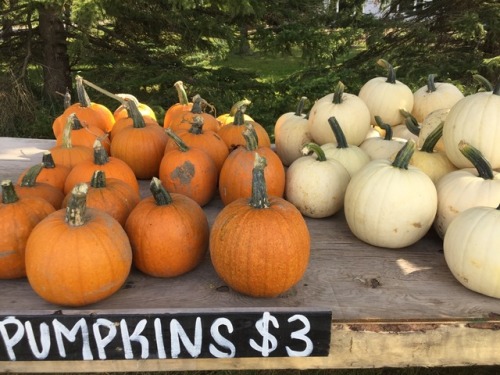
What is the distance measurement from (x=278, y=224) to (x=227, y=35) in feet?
8.84

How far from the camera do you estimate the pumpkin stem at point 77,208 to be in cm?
105

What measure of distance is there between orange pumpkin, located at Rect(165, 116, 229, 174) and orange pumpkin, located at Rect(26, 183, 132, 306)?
24.5 inches

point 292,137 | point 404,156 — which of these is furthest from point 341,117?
point 404,156

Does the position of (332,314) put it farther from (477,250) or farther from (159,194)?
(159,194)

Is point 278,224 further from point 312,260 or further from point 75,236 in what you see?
point 75,236

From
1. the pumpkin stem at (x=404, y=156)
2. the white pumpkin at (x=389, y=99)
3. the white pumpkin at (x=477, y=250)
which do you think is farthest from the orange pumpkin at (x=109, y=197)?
the white pumpkin at (x=389, y=99)

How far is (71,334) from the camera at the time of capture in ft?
3.45

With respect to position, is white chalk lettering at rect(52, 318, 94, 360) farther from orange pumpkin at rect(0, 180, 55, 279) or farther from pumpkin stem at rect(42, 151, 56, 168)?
pumpkin stem at rect(42, 151, 56, 168)

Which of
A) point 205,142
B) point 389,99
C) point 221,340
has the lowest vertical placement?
point 221,340

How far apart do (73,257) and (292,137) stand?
3.83 feet

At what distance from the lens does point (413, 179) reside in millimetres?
1387

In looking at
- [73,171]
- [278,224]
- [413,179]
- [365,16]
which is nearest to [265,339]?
[278,224]

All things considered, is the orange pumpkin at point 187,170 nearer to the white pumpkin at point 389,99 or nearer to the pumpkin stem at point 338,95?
the pumpkin stem at point 338,95

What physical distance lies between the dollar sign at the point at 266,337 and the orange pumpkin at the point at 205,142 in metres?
0.76
